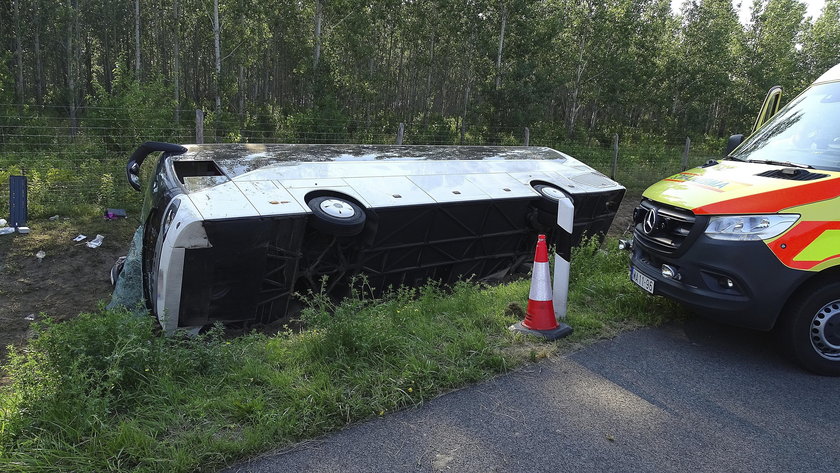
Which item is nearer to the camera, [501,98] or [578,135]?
[501,98]

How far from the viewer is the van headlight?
384cm

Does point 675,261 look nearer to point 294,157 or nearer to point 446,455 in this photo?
point 446,455

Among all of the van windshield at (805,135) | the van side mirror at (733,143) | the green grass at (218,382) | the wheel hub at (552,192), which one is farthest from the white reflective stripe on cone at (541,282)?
the wheel hub at (552,192)

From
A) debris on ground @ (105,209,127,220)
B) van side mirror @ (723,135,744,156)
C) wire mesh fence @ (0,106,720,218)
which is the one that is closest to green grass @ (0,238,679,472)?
van side mirror @ (723,135,744,156)

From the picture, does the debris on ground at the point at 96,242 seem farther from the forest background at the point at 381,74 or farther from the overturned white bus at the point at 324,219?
the overturned white bus at the point at 324,219

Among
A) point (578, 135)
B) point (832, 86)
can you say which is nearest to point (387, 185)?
point (832, 86)

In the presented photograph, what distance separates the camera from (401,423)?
10.1 ft

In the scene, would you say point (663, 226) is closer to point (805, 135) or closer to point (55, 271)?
point (805, 135)

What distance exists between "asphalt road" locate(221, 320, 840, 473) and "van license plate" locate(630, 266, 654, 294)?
621 mm

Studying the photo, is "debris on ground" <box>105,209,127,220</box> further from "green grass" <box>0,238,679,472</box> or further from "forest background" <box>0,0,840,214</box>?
"green grass" <box>0,238,679,472</box>

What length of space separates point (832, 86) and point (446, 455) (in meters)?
4.89

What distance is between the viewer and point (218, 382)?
335 cm

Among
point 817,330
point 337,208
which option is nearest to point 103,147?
point 337,208

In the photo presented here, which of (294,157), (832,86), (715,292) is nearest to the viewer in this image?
(715,292)
